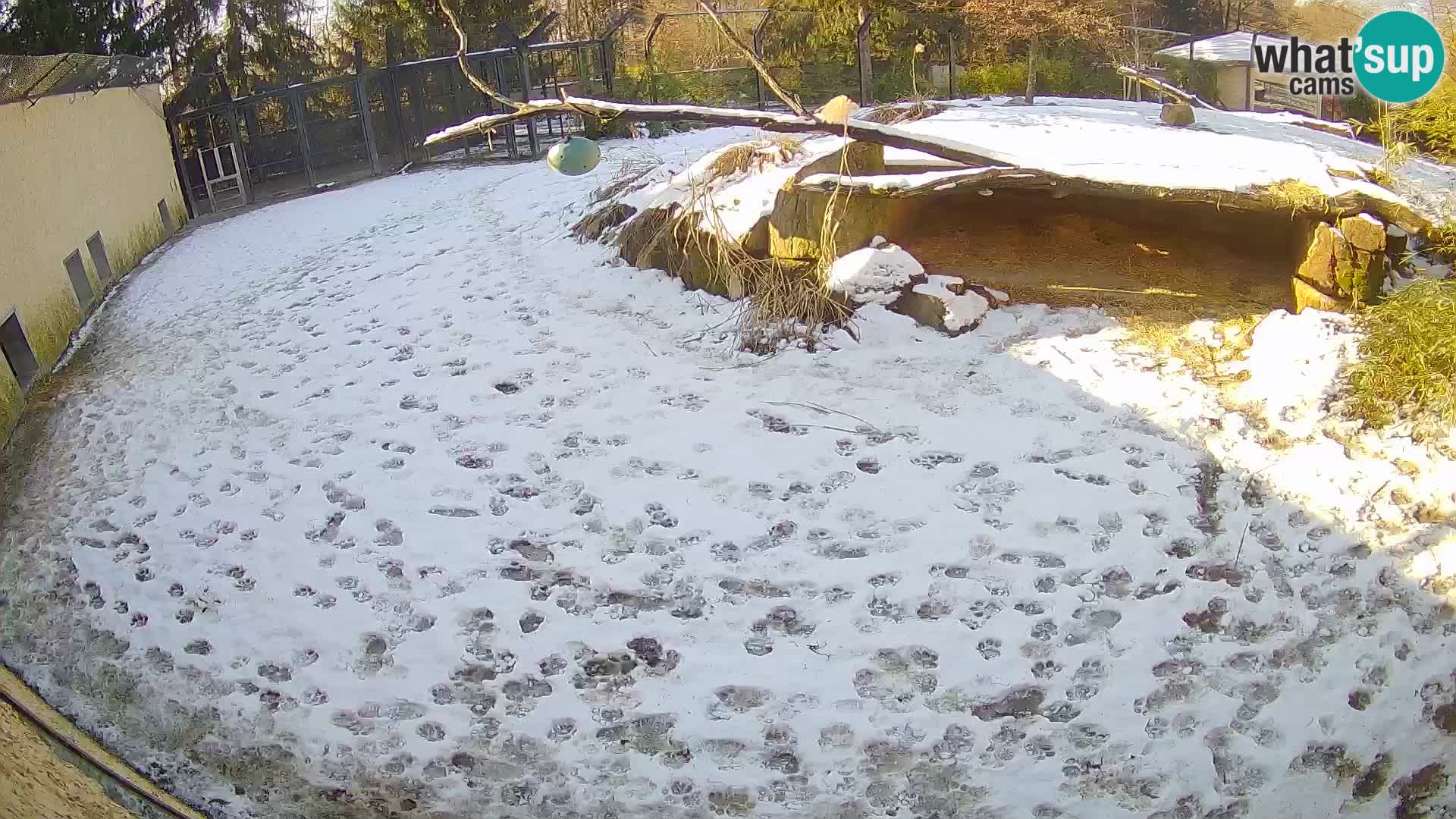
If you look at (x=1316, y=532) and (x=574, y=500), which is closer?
(x=1316, y=532)

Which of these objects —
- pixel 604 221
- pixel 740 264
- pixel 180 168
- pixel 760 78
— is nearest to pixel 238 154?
pixel 180 168

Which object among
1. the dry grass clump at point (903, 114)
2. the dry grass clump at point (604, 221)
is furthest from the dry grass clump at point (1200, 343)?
the dry grass clump at point (903, 114)

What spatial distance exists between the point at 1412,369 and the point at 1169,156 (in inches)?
82.6

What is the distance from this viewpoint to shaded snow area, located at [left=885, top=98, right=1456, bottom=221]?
5.57 metres

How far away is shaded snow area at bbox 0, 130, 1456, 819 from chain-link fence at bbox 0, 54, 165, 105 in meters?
2.40

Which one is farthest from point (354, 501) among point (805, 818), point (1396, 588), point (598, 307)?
point (1396, 588)

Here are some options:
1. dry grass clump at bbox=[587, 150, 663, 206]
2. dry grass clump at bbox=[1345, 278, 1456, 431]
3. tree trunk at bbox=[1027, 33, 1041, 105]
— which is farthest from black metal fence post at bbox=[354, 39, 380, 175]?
dry grass clump at bbox=[1345, 278, 1456, 431]

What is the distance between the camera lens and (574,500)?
4988 mm

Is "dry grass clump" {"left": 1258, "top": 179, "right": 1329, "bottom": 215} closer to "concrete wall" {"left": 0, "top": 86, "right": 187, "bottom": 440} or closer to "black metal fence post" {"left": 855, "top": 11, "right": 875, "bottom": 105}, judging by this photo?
"concrete wall" {"left": 0, "top": 86, "right": 187, "bottom": 440}

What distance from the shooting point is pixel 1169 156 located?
6.26m

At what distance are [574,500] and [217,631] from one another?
1.73 m

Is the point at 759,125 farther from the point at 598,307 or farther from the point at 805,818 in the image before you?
the point at 805,818

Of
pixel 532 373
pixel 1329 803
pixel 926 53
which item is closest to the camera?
pixel 1329 803

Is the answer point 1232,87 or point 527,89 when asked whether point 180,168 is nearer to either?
point 527,89
